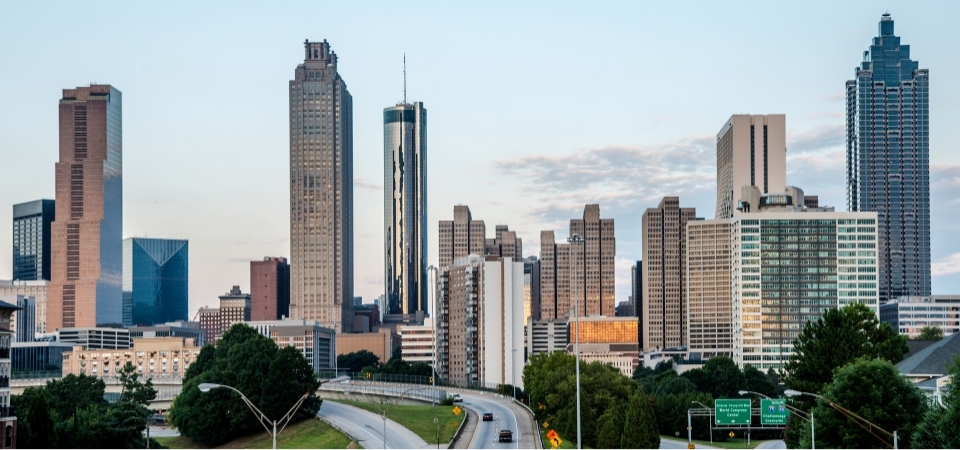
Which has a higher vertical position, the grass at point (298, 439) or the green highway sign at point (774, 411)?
the green highway sign at point (774, 411)

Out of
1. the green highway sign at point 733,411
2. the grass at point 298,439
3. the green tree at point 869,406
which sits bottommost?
the grass at point 298,439

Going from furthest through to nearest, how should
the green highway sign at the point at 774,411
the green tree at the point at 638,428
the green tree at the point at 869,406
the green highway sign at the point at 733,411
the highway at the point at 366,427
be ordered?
the green highway sign at the point at 733,411, the green highway sign at the point at 774,411, the highway at the point at 366,427, the green tree at the point at 638,428, the green tree at the point at 869,406

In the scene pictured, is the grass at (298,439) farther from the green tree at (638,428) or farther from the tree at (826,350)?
the tree at (826,350)

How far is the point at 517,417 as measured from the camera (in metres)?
173

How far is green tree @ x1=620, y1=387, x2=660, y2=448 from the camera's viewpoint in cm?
11554

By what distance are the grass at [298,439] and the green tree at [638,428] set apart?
110ft

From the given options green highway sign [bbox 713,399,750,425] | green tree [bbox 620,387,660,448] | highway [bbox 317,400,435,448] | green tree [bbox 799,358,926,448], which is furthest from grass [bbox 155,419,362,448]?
green tree [bbox 799,358,926,448]

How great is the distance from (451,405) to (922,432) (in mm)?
107397

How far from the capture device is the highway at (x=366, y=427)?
13600 cm

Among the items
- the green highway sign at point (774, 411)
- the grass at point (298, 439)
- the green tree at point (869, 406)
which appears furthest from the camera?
the grass at point (298, 439)

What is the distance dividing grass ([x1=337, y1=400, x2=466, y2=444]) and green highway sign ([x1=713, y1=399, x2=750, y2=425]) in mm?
29384

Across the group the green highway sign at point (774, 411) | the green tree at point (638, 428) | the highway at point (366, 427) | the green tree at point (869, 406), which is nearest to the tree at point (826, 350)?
the green highway sign at point (774, 411)

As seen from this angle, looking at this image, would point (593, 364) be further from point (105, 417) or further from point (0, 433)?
point (0, 433)

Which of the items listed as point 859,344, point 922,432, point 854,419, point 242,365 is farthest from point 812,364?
point 242,365
